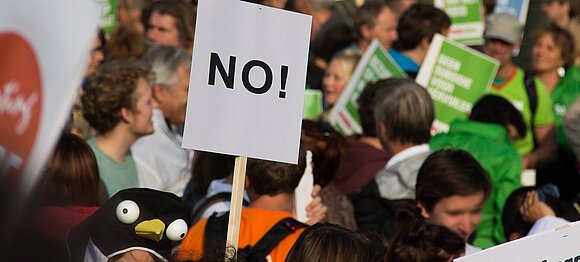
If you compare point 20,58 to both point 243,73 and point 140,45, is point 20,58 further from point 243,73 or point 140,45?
point 140,45

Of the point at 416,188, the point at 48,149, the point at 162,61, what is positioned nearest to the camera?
the point at 48,149

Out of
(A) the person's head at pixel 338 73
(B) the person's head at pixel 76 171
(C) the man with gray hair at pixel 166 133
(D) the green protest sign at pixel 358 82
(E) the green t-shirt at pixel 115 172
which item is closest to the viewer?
(B) the person's head at pixel 76 171

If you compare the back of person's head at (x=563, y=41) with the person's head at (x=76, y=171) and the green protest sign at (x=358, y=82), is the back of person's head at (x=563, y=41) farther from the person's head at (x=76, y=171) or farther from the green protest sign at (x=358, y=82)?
the person's head at (x=76, y=171)

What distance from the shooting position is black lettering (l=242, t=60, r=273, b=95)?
10.7 feet

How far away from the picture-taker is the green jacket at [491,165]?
5371mm

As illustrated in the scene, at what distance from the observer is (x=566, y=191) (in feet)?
21.5

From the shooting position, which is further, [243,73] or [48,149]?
[243,73]

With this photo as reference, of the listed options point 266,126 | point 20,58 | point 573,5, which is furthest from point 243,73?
point 573,5

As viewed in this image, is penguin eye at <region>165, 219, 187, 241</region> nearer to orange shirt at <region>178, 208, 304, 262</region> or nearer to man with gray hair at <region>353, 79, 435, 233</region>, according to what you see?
orange shirt at <region>178, 208, 304, 262</region>

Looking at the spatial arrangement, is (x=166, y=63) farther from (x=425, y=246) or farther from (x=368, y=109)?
(x=425, y=246)

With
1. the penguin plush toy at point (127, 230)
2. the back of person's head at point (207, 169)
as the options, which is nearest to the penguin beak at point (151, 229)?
the penguin plush toy at point (127, 230)

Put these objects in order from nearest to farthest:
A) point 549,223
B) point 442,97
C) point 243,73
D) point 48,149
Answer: point 48,149 → point 243,73 → point 549,223 → point 442,97

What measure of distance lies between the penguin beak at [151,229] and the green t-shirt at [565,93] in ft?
14.5

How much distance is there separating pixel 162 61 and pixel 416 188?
1.42 m
